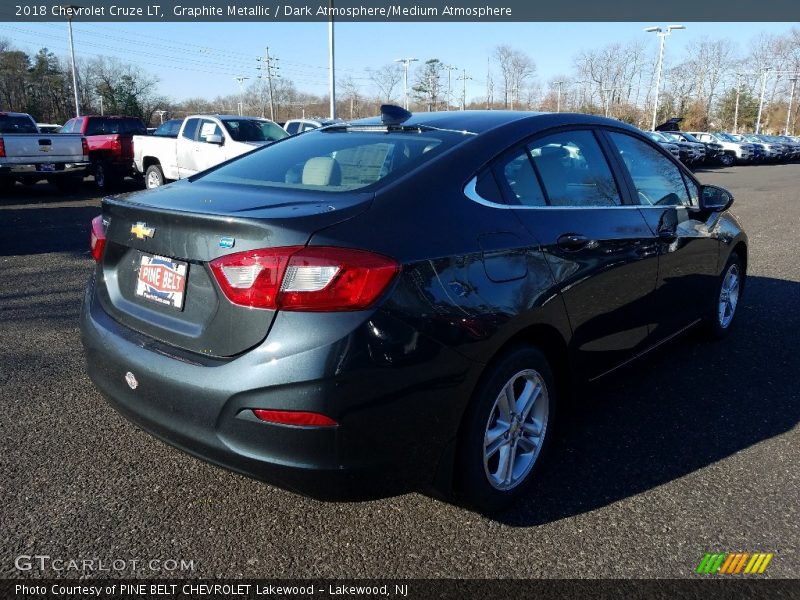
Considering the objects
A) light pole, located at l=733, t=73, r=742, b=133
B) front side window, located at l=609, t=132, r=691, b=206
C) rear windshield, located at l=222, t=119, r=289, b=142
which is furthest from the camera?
light pole, located at l=733, t=73, r=742, b=133

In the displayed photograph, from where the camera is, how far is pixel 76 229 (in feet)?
31.7

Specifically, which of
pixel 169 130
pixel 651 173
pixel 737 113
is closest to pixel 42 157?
pixel 169 130

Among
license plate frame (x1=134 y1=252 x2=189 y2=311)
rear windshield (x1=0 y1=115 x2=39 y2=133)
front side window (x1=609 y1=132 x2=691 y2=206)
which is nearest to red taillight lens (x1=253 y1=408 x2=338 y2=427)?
license plate frame (x1=134 y1=252 x2=189 y2=311)

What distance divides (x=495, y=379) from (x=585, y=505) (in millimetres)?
787

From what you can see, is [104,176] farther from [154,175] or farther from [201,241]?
[201,241]

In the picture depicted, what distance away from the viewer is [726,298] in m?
4.98

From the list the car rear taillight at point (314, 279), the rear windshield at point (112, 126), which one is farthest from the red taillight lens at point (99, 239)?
the rear windshield at point (112, 126)

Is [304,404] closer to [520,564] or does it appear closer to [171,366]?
[171,366]

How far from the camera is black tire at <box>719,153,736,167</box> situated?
117ft

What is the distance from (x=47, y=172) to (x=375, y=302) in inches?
565

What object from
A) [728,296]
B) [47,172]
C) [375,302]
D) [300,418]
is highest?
[375,302]

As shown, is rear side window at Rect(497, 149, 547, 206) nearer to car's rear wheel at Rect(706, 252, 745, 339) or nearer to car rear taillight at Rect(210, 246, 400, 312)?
car rear taillight at Rect(210, 246, 400, 312)

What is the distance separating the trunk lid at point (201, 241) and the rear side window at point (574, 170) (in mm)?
1079

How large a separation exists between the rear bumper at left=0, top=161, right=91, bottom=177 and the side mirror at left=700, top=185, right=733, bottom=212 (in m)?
13.6
